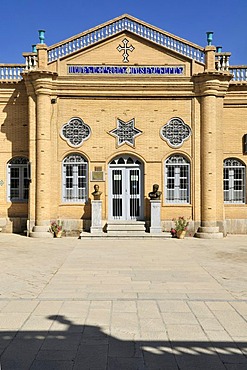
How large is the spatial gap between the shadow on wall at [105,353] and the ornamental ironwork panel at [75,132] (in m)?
11.1

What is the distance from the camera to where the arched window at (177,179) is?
1499cm

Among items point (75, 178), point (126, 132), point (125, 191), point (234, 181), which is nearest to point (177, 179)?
point (125, 191)

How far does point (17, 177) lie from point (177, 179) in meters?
6.77

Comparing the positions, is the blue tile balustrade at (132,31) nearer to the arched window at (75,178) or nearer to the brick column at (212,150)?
the brick column at (212,150)

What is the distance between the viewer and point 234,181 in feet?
51.6

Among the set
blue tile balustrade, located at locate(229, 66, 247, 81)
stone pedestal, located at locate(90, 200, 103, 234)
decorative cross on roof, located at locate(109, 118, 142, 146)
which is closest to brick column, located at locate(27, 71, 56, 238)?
stone pedestal, located at locate(90, 200, 103, 234)

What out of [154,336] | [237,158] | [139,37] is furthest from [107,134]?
[154,336]

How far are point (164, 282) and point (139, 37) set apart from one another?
36.5ft

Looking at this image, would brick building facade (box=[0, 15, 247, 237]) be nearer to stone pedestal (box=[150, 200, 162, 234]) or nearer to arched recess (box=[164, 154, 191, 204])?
arched recess (box=[164, 154, 191, 204])

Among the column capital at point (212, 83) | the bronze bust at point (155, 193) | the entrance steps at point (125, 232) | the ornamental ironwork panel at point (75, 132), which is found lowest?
the entrance steps at point (125, 232)

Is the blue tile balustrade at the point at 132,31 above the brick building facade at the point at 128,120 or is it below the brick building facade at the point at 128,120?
above

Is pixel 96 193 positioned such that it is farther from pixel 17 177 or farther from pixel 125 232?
pixel 17 177

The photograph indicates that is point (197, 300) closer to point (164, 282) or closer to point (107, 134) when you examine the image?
point (164, 282)

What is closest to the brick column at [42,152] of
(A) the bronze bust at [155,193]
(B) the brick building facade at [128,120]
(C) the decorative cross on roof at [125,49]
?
(B) the brick building facade at [128,120]
